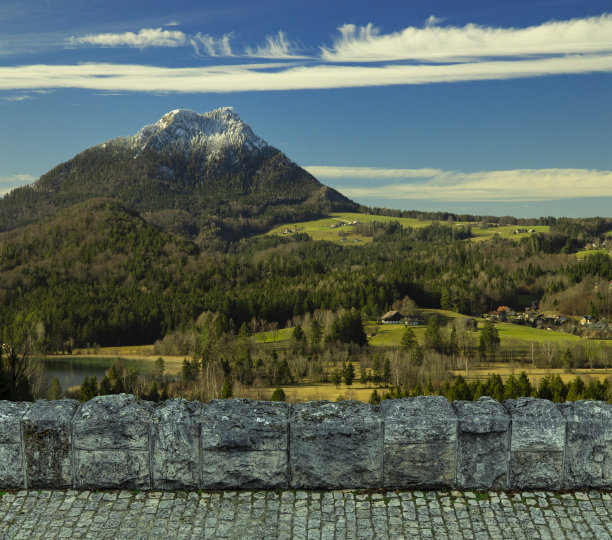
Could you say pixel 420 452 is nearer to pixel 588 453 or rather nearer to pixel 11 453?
pixel 588 453

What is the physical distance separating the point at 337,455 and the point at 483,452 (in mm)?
2156

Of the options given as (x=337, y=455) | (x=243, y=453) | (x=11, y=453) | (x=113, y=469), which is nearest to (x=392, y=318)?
(x=337, y=455)

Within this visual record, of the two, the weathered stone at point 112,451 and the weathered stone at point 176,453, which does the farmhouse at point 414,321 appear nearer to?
the weathered stone at point 176,453

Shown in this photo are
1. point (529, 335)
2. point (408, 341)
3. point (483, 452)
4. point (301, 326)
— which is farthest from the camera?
point (301, 326)

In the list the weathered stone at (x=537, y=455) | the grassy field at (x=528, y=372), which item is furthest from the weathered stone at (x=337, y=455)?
the grassy field at (x=528, y=372)

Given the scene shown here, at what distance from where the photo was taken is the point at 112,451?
8.46 metres

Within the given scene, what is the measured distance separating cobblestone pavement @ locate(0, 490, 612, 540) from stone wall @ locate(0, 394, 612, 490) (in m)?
0.20

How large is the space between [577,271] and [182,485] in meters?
192

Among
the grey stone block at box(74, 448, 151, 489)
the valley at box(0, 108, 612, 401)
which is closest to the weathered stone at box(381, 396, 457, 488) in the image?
the grey stone block at box(74, 448, 151, 489)

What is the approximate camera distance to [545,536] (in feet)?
24.1

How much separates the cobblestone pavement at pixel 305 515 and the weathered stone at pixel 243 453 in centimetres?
19

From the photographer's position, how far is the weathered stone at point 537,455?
841cm

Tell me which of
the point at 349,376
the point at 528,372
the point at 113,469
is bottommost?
the point at 528,372

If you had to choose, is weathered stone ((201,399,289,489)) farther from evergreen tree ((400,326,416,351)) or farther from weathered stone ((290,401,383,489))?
evergreen tree ((400,326,416,351))
